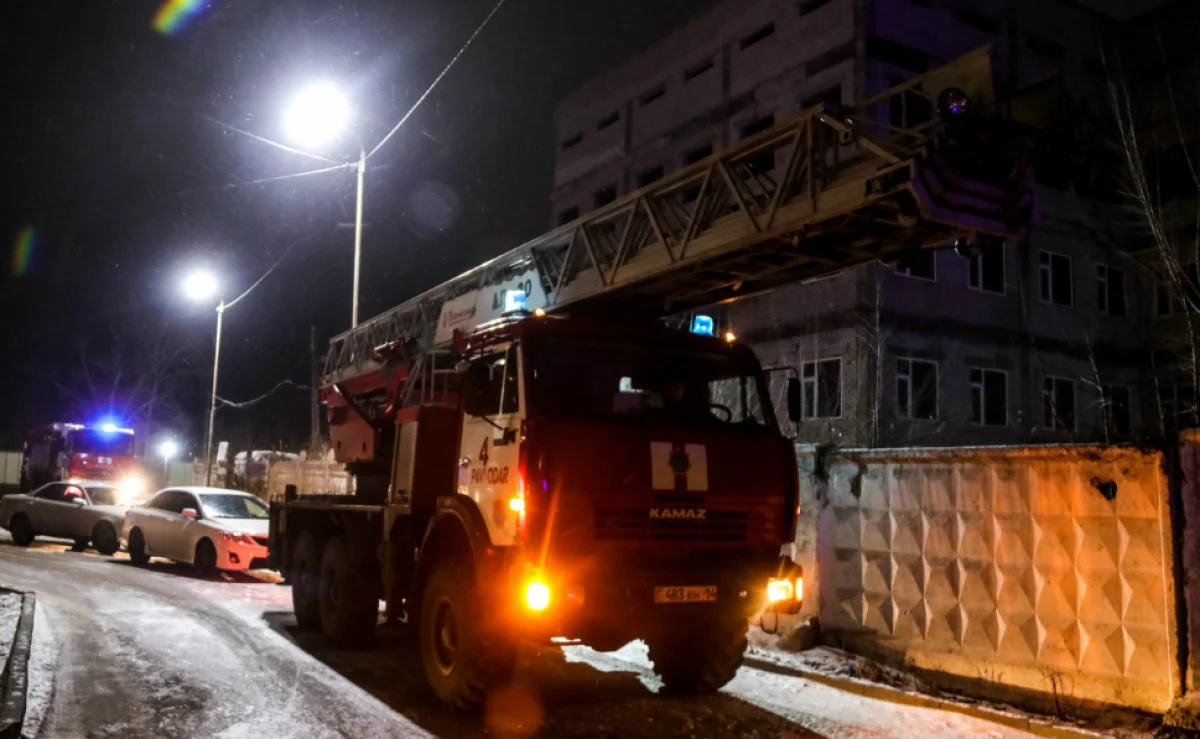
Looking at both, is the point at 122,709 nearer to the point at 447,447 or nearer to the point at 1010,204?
the point at 447,447

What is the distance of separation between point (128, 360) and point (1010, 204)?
46.9 m

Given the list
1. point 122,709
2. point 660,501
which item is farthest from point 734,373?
point 122,709

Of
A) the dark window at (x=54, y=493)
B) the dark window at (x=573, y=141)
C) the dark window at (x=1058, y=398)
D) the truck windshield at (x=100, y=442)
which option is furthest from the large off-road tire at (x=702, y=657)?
the dark window at (x=573, y=141)

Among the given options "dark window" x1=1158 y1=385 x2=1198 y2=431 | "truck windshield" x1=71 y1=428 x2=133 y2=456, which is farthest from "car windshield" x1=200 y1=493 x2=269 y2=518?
"dark window" x1=1158 y1=385 x2=1198 y2=431

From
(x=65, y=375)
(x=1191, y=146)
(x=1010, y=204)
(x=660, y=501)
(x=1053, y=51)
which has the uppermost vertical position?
(x=1053, y=51)

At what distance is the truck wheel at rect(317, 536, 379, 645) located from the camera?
28.0 feet

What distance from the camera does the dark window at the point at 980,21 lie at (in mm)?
23844

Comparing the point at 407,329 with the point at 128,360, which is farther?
the point at 128,360

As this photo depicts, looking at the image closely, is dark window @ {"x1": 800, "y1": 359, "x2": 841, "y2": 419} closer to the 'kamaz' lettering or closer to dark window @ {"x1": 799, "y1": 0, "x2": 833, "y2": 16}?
dark window @ {"x1": 799, "y1": 0, "x2": 833, "y2": 16}

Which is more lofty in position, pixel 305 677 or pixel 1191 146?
pixel 1191 146

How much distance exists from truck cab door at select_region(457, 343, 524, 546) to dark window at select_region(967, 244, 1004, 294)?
1966 centimetres

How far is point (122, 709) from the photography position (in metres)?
6.19

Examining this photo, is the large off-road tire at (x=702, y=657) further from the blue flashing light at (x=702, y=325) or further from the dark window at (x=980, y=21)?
the dark window at (x=980, y=21)

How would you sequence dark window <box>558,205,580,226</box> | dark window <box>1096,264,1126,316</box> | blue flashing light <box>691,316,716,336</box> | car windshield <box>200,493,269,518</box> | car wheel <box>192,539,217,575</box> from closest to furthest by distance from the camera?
blue flashing light <box>691,316,716,336</box>
car wheel <box>192,539,217,575</box>
car windshield <box>200,493,269,518</box>
dark window <box>1096,264,1126,316</box>
dark window <box>558,205,580,226</box>
